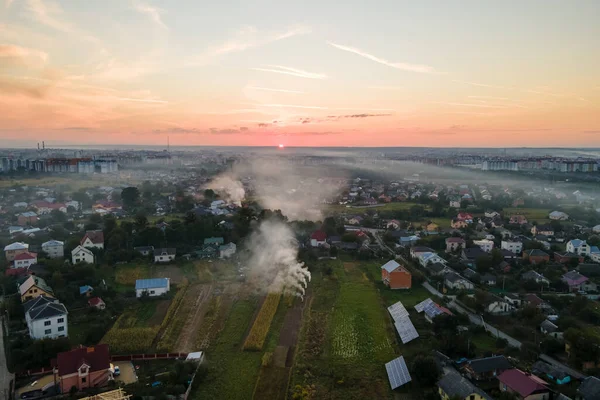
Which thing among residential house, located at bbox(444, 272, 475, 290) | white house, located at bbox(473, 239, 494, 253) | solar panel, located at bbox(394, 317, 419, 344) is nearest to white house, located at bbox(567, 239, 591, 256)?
white house, located at bbox(473, 239, 494, 253)

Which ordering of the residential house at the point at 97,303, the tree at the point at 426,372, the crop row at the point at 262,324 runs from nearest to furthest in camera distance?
the tree at the point at 426,372 < the crop row at the point at 262,324 < the residential house at the point at 97,303

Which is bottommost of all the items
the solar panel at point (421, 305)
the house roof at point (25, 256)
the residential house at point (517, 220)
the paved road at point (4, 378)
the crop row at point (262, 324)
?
the paved road at point (4, 378)

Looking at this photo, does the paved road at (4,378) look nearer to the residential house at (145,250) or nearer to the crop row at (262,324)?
the crop row at (262,324)

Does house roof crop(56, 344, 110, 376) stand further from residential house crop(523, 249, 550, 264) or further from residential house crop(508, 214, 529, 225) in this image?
residential house crop(508, 214, 529, 225)

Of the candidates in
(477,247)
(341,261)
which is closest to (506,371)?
(341,261)

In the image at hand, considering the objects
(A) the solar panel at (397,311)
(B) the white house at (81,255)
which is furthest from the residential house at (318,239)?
(B) the white house at (81,255)

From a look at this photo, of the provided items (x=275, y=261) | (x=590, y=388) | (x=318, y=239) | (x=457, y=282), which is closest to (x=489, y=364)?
(x=590, y=388)
